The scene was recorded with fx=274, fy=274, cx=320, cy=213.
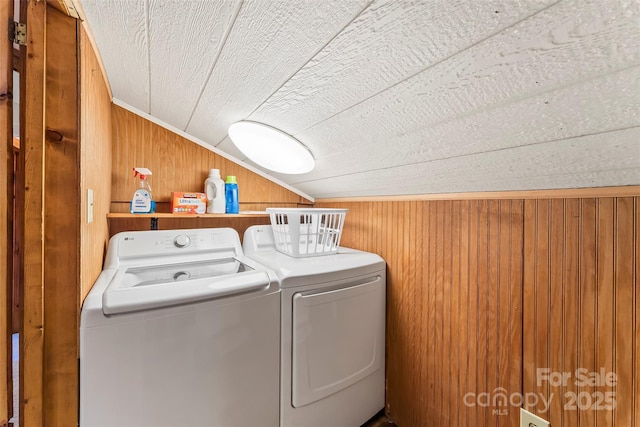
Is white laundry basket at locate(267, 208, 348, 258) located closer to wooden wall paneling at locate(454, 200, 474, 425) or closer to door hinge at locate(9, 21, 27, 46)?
wooden wall paneling at locate(454, 200, 474, 425)

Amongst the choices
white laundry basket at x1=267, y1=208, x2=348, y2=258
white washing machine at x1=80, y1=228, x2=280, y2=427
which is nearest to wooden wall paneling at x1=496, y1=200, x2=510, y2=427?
white laundry basket at x1=267, y1=208, x2=348, y2=258

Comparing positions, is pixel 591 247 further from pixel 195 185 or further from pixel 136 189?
pixel 136 189

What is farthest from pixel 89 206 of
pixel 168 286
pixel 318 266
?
pixel 318 266

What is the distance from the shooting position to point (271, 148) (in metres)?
1.70

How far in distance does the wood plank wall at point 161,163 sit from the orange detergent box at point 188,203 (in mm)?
143

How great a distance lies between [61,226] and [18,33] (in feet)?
1.83

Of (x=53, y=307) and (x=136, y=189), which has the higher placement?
(x=136, y=189)

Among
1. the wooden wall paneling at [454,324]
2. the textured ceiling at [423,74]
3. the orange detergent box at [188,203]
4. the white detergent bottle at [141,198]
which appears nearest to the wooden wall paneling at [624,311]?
the textured ceiling at [423,74]

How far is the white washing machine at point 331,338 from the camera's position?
1.23 metres

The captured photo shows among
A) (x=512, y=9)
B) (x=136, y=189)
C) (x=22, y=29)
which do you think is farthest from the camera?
(x=136, y=189)

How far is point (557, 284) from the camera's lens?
37.7 inches

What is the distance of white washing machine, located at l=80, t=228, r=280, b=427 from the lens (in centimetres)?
87

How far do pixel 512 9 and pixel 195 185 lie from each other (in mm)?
1768

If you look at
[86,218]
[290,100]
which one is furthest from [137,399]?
[290,100]
